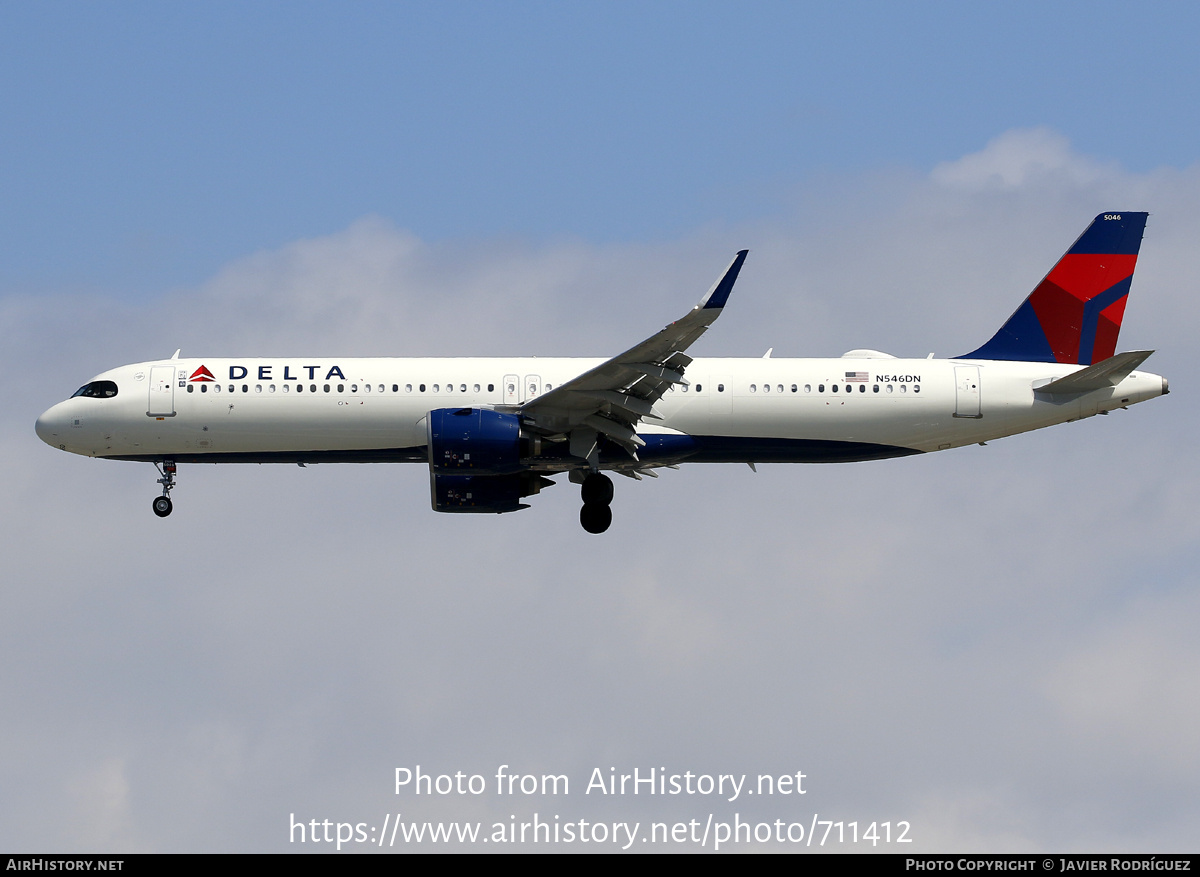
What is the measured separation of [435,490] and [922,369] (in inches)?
485

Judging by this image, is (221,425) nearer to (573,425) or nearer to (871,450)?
(573,425)

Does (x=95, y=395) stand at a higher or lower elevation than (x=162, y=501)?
higher

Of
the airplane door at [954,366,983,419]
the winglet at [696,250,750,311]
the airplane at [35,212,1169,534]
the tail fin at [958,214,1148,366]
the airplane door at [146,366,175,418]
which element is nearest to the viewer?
the winglet at [696,250,750,311]

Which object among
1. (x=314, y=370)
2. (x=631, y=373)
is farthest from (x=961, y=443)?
(x=314, y=370)

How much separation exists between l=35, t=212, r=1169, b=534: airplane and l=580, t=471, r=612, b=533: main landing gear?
0.03 m

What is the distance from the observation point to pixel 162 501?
3925cm

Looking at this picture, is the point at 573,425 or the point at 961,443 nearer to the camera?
the point at 573,425

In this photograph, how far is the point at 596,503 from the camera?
38.7m

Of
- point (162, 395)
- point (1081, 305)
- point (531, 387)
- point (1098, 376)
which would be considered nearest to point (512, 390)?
point (531, 387)

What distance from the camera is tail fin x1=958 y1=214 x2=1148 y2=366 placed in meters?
40.3

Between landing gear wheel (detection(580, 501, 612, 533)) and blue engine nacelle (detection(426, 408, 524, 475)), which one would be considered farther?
landing gear wheel (detection(580, 501, 612, 533))

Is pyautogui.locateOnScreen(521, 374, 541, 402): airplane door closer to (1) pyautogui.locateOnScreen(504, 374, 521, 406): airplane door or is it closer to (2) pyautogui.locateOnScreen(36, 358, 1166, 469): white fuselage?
(2) pyautogui.locateOnScreen(36, 358, 1166, 469): white fuselage

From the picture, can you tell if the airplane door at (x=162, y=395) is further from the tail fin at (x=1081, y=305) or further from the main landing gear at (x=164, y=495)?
the tail fin at (x=1081, y=305)

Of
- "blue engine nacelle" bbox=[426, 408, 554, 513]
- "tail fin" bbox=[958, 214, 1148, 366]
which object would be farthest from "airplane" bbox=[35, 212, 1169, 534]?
"tail fin" bbox=[958, 214, 1148, 366]
